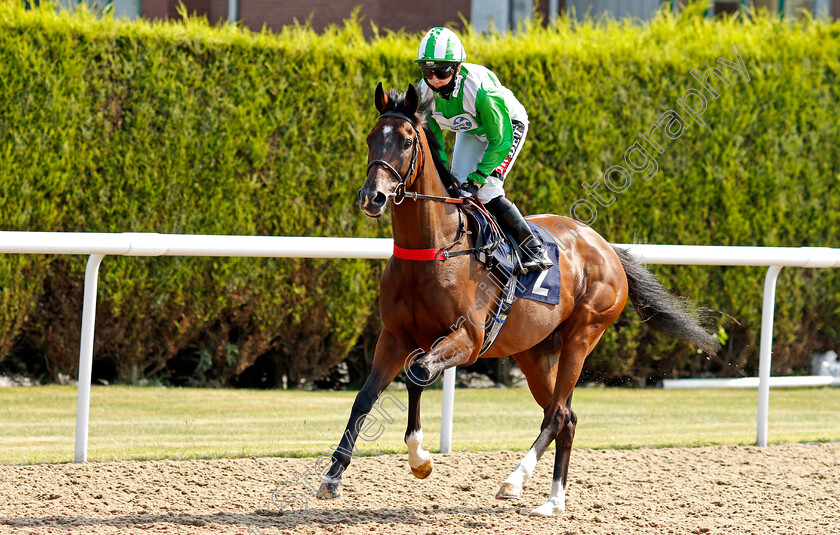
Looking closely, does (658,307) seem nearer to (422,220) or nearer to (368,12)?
(422,220)

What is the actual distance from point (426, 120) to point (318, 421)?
2971mm

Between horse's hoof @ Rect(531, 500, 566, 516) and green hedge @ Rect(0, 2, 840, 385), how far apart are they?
379cm

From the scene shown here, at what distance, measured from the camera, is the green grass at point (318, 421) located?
205 inches

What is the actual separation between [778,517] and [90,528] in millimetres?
2675

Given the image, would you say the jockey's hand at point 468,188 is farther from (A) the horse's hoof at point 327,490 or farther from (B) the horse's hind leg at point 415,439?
(A) the horse's hoof at point 327,490

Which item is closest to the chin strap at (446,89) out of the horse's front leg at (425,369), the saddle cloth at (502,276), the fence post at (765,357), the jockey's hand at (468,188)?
the jockey's hand at (468,188)

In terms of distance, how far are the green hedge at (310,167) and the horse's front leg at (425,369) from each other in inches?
146

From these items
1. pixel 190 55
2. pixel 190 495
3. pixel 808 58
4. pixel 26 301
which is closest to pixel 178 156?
pixel 190 55

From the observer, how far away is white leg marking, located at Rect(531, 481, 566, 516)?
12.8 ft

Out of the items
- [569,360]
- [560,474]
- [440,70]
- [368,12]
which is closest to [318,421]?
[569,360]

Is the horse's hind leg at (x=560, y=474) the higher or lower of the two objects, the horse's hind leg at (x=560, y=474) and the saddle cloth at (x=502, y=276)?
the lower

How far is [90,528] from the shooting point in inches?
133

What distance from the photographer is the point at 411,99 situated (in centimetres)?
367

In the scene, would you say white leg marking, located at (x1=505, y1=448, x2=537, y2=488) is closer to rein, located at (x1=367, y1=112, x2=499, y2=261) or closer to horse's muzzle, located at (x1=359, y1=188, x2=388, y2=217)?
rein, located at (x1=367, y1=112, x2=499, y2=261)
